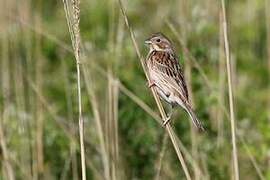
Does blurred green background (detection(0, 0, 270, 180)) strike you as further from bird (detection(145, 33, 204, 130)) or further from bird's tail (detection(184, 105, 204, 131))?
bird's tail (detection(184, 105, 204, 131))

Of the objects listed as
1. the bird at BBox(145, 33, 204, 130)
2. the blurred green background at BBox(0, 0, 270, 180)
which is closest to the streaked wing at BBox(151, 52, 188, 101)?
the bird at BBox(145, 33, 204, 130)

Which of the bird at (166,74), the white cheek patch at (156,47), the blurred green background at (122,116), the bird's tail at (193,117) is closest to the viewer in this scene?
the bird's tail at (193,117)

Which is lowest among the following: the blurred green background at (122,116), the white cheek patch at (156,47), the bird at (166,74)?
the blurred green background at (122,116)

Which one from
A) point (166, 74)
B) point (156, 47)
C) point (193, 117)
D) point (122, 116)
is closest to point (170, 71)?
point (166, 74)

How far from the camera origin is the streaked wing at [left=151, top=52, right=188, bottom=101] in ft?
15.9

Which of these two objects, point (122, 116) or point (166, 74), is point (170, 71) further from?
point (122, 116)

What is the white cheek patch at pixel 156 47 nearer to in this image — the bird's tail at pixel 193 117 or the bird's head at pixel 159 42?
the bird's head at pixel 159 42

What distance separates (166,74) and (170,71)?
3 centimetres

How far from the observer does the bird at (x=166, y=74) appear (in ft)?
15.8

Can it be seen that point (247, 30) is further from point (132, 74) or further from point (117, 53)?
point (117, 53)

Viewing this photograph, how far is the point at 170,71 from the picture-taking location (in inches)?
195

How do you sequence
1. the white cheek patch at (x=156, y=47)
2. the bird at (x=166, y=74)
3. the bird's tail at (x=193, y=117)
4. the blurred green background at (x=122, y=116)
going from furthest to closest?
1. the blurred green background at (x=122, y=116)
2. the white cheek patch at (x=156, y=47)
3. the bird at (x=166, y=74)
4. the bird's tail at (x=193, y=117)

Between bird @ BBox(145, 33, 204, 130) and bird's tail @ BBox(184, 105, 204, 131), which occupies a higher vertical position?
bird @ BBox(145, 33, 204, 130)

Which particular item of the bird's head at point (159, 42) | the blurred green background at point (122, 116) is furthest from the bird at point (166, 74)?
the blurred green background at point (122, 116)
